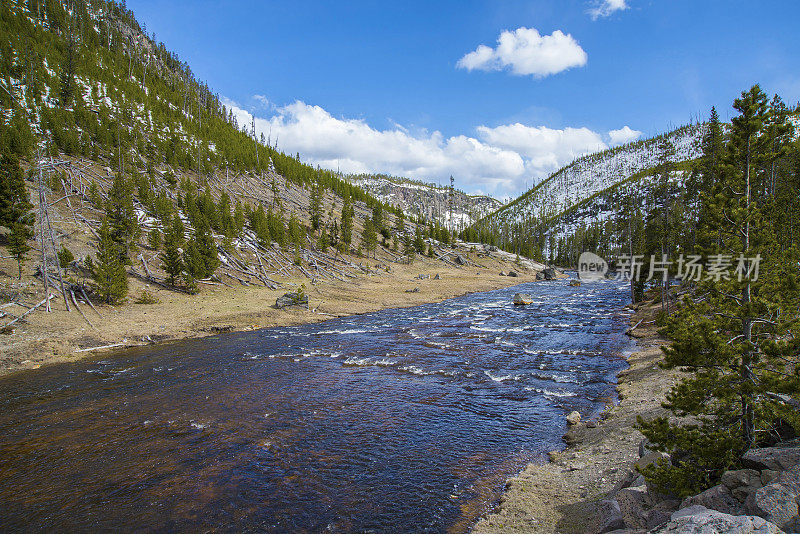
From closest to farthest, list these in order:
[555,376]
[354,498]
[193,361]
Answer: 1. [354,498]
2. [555,376]
3. [193,361]

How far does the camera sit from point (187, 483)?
10938 millimetres

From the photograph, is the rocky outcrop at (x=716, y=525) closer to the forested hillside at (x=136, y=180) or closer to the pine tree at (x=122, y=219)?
the forested hillside at (x=136, y=180)

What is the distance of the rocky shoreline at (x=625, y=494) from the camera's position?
18.0 ft

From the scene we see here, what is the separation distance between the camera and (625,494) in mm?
8242

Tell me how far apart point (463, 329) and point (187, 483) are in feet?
82.9

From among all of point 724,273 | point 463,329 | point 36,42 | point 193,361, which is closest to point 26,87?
point 36,42

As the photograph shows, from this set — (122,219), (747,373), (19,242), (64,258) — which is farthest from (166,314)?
(747,373)

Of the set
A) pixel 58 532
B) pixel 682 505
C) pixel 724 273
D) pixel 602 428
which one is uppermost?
pixel 724 273

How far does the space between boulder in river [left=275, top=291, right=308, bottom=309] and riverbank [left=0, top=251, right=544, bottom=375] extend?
775mm

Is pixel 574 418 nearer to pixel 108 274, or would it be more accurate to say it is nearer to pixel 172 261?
pixel 108 274

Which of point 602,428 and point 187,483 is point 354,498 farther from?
point 602,428

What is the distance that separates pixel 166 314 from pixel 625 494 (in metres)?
36.0

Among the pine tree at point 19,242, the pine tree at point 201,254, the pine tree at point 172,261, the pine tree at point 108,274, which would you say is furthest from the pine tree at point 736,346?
the pine tree at point 201,254

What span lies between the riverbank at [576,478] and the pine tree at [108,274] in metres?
34.8
